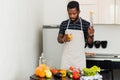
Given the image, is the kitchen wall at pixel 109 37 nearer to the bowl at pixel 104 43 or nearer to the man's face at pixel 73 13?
the bowl at pixel 104 43

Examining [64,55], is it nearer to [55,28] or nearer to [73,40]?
[73,40]

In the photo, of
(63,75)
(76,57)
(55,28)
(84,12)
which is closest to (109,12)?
(84,12)

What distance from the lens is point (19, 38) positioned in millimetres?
2643

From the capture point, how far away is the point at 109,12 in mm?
3549

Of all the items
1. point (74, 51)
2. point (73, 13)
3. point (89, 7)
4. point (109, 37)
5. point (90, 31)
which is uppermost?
point (89, 7)

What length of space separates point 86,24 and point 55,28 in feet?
2.54

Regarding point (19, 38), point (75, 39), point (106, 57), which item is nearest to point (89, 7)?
point (106, 57)

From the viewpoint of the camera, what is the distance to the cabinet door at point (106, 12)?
3535mm

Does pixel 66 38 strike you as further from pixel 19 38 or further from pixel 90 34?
pixel 19 38

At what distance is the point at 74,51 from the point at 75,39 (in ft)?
0.45

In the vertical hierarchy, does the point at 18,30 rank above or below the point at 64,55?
above

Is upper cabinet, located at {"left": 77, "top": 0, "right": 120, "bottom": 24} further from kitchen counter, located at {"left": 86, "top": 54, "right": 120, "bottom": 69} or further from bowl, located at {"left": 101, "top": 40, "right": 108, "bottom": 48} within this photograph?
kitchen counter, located at {"left": 86, "top": 54, "right": 120, "bottom": 69}

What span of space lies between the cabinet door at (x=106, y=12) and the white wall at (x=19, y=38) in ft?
2.90

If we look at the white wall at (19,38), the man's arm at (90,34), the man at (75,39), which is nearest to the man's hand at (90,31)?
the man's arm at (90,34)
